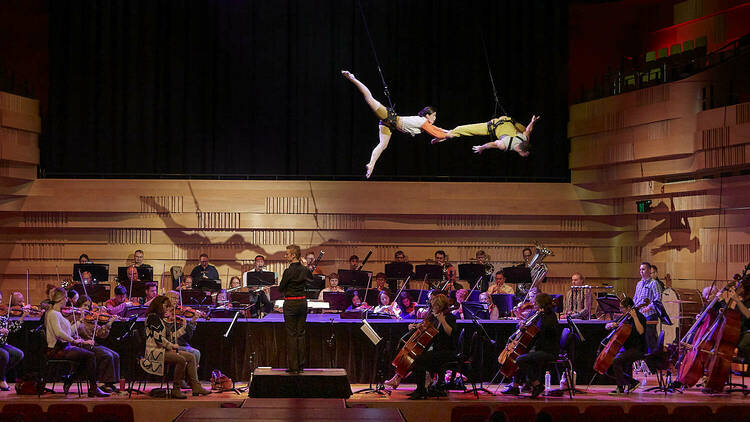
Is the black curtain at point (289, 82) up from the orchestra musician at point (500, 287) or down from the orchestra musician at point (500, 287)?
up

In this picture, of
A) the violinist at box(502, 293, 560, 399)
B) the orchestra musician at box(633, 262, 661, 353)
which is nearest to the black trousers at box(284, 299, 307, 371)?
the violinist at box(502, 293, 560, 399)

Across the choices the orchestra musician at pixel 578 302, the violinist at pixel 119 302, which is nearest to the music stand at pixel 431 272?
the orchestra musician at pixel 578 302

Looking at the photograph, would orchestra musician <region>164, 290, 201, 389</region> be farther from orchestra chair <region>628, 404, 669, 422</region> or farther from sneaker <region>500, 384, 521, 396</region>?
orchestra chair <region>628, 404, 669, 422</region>

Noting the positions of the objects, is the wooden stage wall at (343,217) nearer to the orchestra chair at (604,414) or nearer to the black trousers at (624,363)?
the black trousers at (624,363)

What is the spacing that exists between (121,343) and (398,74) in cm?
788

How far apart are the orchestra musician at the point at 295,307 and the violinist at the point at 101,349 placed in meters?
2.31

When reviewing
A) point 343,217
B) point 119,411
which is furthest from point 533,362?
point 343,217

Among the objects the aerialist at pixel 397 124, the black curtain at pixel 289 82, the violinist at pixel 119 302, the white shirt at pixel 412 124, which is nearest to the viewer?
the violinist at pixel 119 302

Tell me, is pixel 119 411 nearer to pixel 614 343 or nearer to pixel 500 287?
pixel 614 343

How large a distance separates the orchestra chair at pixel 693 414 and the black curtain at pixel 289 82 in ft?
28.7

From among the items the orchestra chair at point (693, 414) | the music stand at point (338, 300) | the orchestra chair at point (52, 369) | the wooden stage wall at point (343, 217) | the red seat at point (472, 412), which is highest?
the wooden stage wall at point (343, 217)

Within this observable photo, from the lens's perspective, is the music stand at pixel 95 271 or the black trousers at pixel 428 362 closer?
the black trousers at pixel 428 362

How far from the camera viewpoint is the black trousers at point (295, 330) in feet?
28.4

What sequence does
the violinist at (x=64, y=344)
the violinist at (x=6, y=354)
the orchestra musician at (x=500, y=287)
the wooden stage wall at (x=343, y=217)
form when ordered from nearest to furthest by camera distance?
the violinist at (x=64, y=344) < the violinist at (x=6, y=354) < the orchestra musician at (x=500, y=287) < the wooden stage wall at (x=343, y=217)
